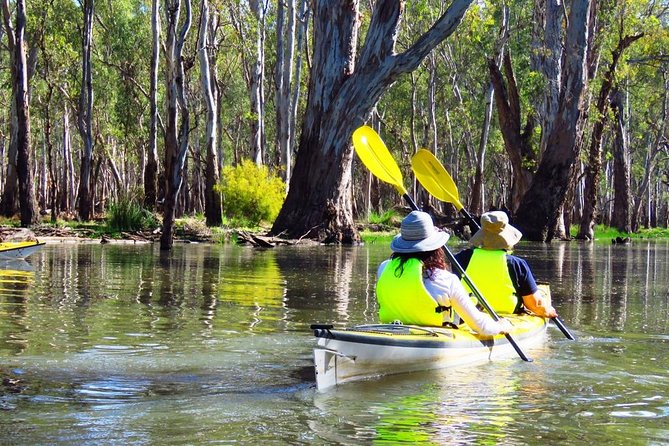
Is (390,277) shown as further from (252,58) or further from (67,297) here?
(252,58)

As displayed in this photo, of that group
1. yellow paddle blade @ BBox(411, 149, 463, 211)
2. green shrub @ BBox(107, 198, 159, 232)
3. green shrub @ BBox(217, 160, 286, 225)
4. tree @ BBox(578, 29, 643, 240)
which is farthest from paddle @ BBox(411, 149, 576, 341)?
tree @ BBox(578, 29, 643, 240)

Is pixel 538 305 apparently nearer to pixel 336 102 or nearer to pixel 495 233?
pixel 495 233

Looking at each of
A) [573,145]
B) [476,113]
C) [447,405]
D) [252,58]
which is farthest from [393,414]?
[476,113]

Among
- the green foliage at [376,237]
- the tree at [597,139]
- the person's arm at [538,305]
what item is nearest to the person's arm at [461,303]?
the person's arm at [538,305]

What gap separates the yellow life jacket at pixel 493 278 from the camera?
10.2 meters

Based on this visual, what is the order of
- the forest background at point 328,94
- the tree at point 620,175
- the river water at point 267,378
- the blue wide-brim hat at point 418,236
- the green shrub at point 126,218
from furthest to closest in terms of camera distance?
the tree at point 620,175 → the green shrub at point 126,218 → the forest background at point 328,94 → the blue wide-brim hat at point 418,236 → the river water at point 267,378

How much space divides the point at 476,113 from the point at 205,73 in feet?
83.3

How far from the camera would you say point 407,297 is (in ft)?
26.9

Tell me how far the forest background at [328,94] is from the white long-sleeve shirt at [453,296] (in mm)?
15069

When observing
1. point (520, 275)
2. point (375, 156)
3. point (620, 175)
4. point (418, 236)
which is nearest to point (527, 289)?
point (520, 275)

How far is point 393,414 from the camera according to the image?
6695 mm

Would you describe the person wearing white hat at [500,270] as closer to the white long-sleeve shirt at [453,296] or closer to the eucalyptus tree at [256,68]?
the white long-sleeve shirt at [453,296]

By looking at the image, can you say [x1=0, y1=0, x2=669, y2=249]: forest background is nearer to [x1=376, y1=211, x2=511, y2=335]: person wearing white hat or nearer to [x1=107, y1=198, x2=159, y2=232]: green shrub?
[x1=107, y1=198, x2=159, y2=232]: green shrub

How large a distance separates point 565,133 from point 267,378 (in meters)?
25.9
